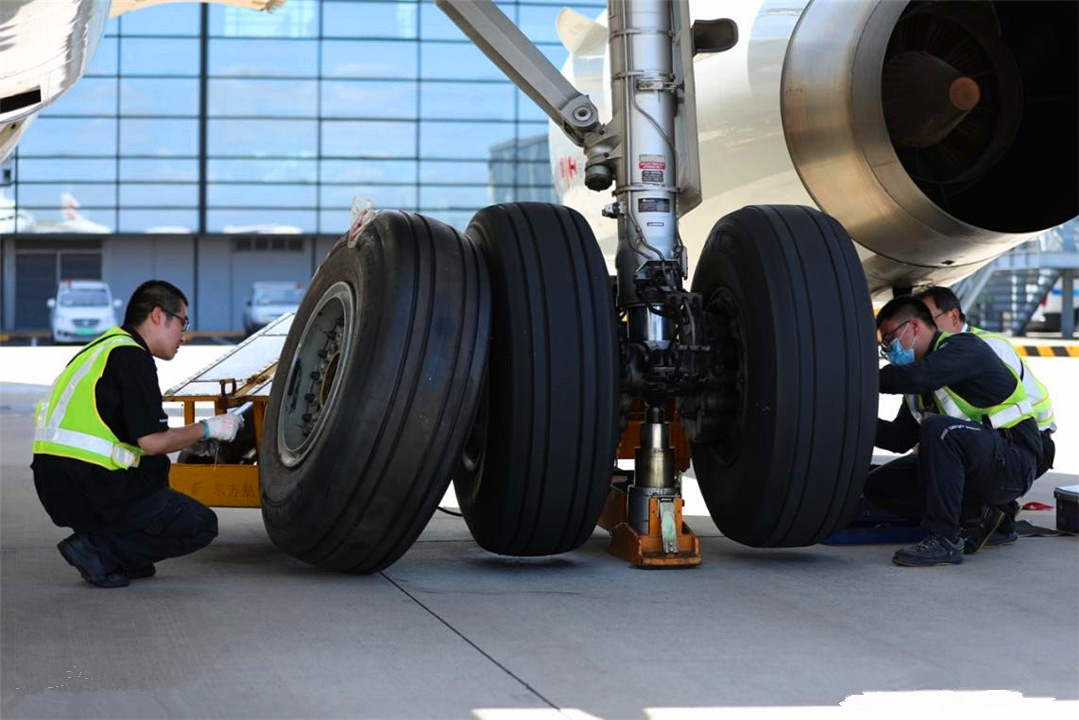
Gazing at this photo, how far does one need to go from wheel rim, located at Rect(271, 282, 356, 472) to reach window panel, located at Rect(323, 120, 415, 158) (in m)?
31.8

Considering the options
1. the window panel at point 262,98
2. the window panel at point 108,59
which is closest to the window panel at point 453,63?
the window panel at point 262,98

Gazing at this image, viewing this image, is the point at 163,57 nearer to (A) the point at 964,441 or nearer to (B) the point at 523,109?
(B) the point at 523,109

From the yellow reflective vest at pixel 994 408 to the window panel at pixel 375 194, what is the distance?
31655 millimetres

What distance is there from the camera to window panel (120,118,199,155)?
36125mm

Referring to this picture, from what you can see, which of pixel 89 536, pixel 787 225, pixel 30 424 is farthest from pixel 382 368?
pixel 30 424

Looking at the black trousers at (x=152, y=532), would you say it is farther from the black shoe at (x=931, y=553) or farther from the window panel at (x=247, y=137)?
the window panel at (x=247, y=137)

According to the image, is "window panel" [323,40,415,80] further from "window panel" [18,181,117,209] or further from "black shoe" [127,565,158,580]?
"black shoe" [127,565,158,580]

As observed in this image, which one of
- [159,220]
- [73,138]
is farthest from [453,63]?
[73,138]

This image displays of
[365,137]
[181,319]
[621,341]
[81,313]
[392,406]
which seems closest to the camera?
[392,406]

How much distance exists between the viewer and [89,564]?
187 inches

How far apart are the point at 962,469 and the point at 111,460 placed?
10.1 ft

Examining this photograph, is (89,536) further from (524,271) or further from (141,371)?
(524,271)

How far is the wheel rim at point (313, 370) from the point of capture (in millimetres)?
5254

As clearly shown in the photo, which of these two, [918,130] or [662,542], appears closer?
[662,542]
